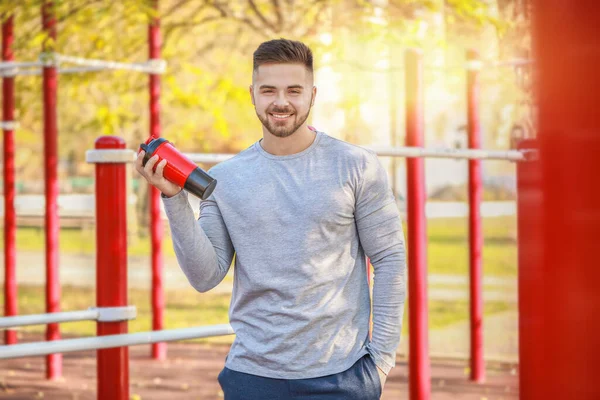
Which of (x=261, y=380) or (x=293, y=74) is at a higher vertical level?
(x=293, y=74)

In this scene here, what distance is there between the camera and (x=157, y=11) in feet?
20.7

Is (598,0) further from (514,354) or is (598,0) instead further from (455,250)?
(455,250)

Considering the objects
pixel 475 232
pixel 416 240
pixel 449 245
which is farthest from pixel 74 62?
pixel 449 245

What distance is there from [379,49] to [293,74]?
530 centimetres

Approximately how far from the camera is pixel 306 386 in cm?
202

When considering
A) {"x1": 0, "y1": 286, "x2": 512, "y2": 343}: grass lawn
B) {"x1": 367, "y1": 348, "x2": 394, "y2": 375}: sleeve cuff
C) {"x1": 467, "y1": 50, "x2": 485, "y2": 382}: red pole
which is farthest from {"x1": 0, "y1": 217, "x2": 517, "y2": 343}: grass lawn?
{"x1": 367, "y1": 348, "x2": 394, "y2": 375}: sleeve cuff

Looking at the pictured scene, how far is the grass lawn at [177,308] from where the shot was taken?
27.1ft

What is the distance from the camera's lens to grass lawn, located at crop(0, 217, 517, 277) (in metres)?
14.7

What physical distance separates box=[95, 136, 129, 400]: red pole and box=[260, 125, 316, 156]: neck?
79 centimetres

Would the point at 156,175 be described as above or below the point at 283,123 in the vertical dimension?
below

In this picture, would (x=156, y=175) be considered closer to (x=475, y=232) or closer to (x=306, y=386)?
(x=306, y=386)

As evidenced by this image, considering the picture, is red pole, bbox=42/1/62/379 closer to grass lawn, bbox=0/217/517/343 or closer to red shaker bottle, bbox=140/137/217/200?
grass lawn, bbox=0/217/517/343

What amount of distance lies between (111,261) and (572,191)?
231cm

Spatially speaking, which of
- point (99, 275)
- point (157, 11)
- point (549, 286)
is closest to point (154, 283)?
point (157, 11)
